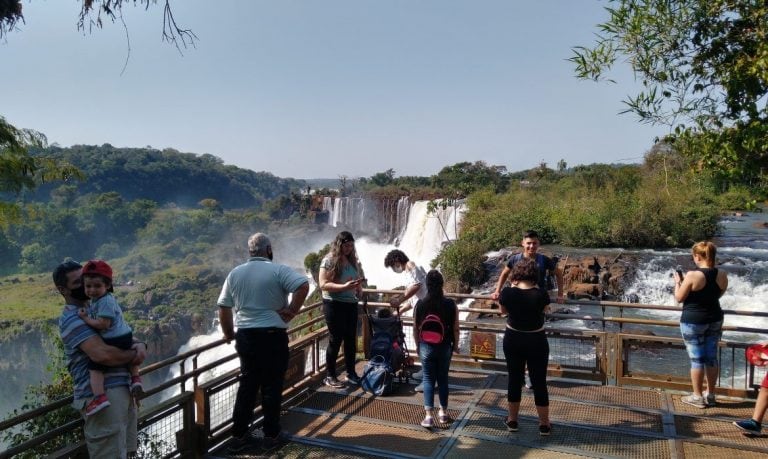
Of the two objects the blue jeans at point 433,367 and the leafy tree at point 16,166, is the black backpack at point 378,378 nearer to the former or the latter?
the blue jeans at point 433,367

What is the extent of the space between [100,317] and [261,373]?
1.63 meters

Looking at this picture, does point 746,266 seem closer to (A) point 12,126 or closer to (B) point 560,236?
(B) point 560,236

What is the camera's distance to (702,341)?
5.19m

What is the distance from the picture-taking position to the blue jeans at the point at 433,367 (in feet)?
16.1

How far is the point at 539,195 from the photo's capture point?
3120cm

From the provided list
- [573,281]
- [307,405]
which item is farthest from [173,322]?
[307,405]

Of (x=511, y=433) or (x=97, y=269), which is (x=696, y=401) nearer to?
(x=511, y=433)

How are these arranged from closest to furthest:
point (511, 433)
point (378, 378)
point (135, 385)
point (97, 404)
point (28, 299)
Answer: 1. point (97, 404)
2. point (135, 385)
3. point (511, 433)
4. point (378, 378)
5. point (28, 299)

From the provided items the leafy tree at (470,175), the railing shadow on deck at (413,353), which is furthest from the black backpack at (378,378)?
the leafy tree at (470,175)

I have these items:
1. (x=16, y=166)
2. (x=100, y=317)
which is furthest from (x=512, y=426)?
(x=16, y=166)

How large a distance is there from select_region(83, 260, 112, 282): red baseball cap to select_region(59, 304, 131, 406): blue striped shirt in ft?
0.83

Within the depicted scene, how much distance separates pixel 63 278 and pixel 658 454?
447cm

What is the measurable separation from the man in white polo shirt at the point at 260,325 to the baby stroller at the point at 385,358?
1.39 meters

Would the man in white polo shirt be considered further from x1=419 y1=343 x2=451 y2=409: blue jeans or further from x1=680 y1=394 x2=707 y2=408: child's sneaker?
x1=680 y1=394 x2=707 y2=408: child's sneaker
